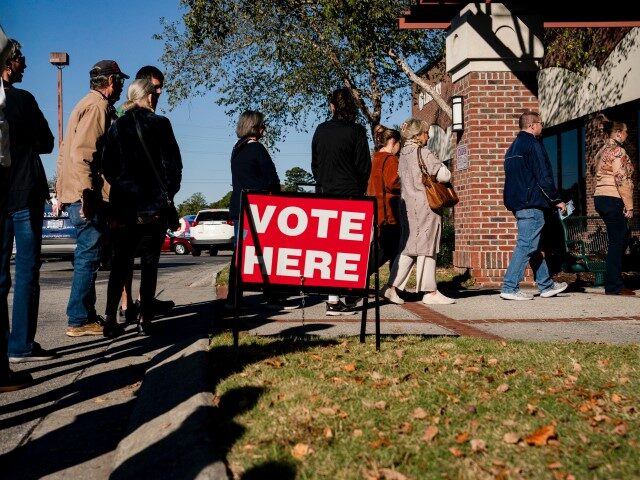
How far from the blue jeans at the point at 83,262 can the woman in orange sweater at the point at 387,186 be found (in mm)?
2903

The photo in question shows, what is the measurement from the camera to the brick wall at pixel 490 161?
10586 millimetres

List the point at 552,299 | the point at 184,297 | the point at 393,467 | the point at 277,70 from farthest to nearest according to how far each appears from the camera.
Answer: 1. the point at 277,70
2. the point at 184,297
3. the point at 552,299
4. the point at 393,467

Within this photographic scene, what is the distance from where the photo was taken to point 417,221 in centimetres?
847

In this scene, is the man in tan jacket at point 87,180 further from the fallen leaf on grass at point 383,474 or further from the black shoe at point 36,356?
the fallen leaf on grass at point 383,474

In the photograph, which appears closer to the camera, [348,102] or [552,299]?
[348,102]

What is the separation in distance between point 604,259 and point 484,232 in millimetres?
1513

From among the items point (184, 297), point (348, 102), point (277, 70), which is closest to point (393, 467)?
point (348, 102)

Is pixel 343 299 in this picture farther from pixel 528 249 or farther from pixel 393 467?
pixel 393 467

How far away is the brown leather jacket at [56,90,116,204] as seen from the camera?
21.8 feet

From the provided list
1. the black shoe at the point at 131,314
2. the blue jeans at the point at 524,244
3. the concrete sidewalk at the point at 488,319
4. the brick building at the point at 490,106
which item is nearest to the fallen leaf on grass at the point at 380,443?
the concrete sidewalk at the point at 488,319

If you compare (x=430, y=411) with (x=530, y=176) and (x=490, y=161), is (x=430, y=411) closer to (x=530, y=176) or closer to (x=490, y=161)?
(x=530, y=176)

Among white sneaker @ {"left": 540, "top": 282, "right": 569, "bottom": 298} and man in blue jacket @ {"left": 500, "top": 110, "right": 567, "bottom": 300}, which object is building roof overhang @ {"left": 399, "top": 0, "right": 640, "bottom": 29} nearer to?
man in blue jacket @ {"left": 500, "top": 110, "right": 567, "bottom": 300}

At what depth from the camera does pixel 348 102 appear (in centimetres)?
785

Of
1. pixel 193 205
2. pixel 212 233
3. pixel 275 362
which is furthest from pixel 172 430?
pixel 193 205
